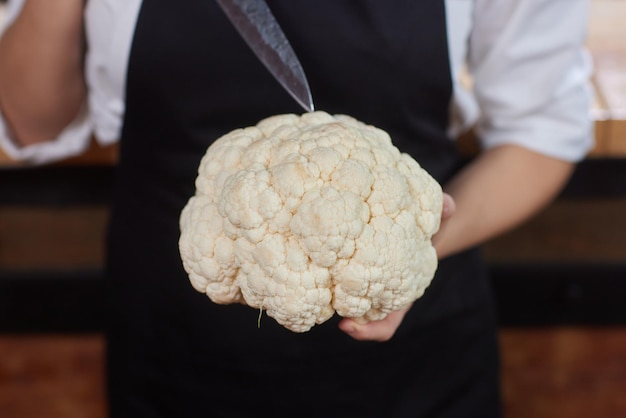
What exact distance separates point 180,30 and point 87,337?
2.95 ft

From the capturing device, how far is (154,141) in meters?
1.15

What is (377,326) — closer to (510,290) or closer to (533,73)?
(533,73)

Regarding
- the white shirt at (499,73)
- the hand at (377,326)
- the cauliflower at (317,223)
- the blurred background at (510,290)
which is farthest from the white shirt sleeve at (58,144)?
the hand at (377,326)

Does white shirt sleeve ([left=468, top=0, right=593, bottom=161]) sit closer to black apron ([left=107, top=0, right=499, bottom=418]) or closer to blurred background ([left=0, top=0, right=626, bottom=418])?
black apron ([left=107, top=0, right=499, bottom=418])

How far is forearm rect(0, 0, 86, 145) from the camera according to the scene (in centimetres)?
111

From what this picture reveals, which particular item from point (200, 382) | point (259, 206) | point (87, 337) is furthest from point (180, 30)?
point (87, 337)

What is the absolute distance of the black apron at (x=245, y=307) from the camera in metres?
1.06

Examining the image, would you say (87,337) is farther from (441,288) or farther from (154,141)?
(441,288)

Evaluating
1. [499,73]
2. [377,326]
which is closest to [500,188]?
[499,73]

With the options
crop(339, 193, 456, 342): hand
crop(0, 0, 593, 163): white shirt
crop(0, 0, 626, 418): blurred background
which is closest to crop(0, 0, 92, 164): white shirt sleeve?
crop(0, 0, 593, 163): white shirt

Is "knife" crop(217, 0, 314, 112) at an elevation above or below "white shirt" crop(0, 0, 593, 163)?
above

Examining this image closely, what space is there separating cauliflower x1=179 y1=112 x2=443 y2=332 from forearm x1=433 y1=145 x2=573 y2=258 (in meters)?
0.30

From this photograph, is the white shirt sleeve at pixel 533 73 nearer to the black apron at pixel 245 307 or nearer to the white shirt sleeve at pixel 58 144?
the black apron at pixel 245 307

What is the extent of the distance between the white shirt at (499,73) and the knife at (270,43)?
19 centimetres
